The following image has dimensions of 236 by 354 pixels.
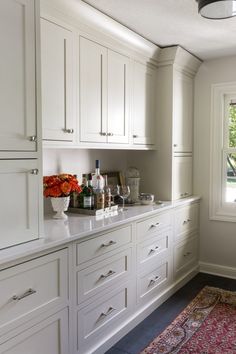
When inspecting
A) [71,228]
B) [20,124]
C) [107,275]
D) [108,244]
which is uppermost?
[20,124]

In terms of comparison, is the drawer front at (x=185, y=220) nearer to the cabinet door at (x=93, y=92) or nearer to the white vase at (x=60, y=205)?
the cabinet door at (x=93, y=92)

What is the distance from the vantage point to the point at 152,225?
9.66 feet

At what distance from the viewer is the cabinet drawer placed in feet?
9.11

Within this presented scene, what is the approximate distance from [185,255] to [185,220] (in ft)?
1.20

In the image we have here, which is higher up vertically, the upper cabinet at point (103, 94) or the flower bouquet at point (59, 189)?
the upper cabinet at point (103, 94)

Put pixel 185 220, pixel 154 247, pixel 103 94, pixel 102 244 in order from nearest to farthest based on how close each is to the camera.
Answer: pixel 102 244 < pixel 103 94 < pixel 154 247 < pixel 185 220

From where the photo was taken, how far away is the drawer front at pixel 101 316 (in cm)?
219

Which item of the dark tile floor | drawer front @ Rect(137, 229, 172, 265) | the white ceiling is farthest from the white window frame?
drawer front @ Rect(137, 229, 172, 265)

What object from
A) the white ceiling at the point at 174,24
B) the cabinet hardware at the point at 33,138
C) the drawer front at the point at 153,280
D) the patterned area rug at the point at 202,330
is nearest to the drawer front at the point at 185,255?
the drawer front at the point at 153,280

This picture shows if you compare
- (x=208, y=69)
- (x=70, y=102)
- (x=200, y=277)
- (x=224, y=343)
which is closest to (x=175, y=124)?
(x=208, y=69)

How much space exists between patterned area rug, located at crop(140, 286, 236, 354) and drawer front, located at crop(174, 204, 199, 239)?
626 mm

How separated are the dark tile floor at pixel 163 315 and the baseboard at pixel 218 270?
6 centimetres

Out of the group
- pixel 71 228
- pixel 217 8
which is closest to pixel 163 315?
pixel 71 228

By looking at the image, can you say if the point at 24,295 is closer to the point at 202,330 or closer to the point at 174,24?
the point at 202,330
